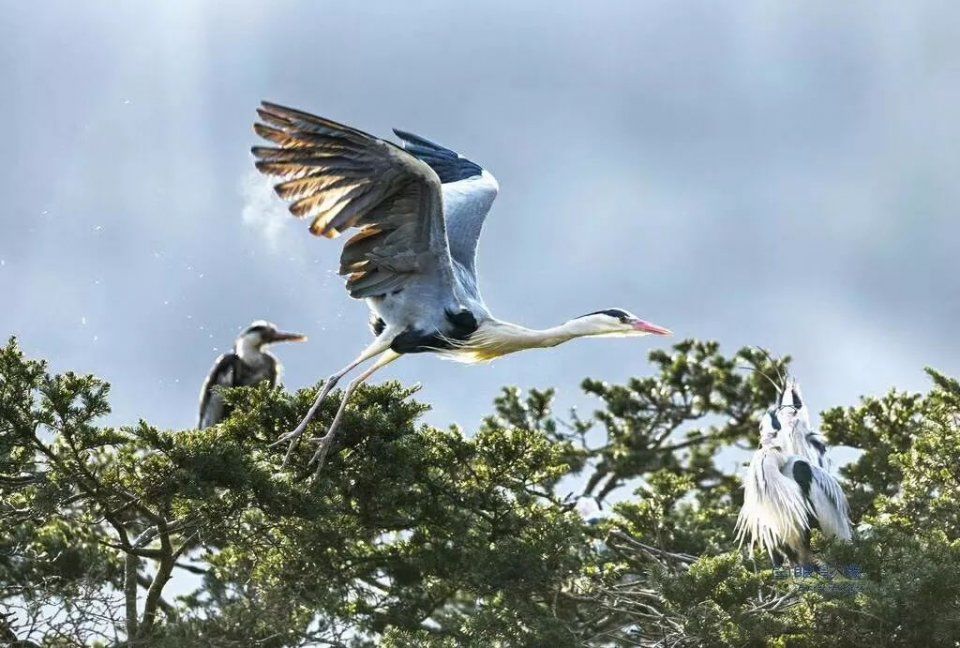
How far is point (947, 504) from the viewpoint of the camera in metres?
7.34

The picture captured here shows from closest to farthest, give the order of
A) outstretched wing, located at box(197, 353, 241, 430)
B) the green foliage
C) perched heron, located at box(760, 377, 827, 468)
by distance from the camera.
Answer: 1. the green foliage
2. perched heron, located at box(760, 377, 827, 468)
3. outstretched wing, located at box(197, 353, 241, 430)

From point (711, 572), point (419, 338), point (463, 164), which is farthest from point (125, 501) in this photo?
point (463, 164)

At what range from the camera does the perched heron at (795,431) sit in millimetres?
9234

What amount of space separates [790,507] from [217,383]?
5.20 metres

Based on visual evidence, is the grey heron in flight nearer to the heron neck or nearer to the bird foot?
the heron neck

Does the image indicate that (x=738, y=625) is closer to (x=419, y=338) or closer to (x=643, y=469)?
(x=419, y=338)

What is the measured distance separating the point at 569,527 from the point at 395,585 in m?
1.20

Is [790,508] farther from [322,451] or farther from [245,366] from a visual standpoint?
[245,366]

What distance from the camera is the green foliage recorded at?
241 inches

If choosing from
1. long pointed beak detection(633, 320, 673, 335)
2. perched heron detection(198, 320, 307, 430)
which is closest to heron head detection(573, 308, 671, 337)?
long pointed beak detection(633, 320, 673, 335)

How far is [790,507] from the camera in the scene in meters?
8.52

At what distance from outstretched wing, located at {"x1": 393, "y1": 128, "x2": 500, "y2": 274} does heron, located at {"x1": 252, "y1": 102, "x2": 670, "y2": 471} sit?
0.02 metres

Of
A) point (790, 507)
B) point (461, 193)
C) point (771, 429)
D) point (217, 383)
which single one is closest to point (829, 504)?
point (790, 507)

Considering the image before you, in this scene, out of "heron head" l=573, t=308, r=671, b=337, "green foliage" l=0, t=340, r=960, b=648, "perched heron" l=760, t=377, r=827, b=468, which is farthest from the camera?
"perched heron" l=760, t=377, r=827, b=468
